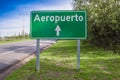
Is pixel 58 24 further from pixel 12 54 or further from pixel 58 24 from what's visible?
pixel 12 54

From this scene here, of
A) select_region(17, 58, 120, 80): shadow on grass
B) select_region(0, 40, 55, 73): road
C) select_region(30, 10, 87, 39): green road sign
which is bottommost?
select_region(0, 40, 55, 73): road

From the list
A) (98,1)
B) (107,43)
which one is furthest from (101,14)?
(107,43)

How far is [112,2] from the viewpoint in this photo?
998 inches

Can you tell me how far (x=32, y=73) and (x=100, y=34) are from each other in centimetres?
1660

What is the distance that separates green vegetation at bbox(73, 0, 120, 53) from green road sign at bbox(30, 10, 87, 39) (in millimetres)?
11704

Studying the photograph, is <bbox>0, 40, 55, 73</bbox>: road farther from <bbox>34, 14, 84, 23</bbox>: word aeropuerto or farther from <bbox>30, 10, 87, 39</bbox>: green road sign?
<bbox>34, 14, 84, 23</bbox>: word aeropuerto

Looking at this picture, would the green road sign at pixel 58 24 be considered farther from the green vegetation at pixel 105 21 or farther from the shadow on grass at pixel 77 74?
the green vegetation at pixel 105 21

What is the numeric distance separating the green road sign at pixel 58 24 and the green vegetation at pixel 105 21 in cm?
1170

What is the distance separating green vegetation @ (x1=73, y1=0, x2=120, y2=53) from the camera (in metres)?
25.3

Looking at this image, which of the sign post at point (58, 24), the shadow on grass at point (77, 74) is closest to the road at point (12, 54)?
the sign post at point (58, 24)

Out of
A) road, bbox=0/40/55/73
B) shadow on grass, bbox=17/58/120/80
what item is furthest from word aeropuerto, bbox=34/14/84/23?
road, bbox=0/40/55/73

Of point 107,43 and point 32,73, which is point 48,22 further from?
point 107,43

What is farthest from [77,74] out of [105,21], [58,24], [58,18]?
[105,21]

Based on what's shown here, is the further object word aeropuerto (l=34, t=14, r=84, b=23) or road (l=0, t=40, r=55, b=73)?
road (l=0, t=40, r=55, b=73)
